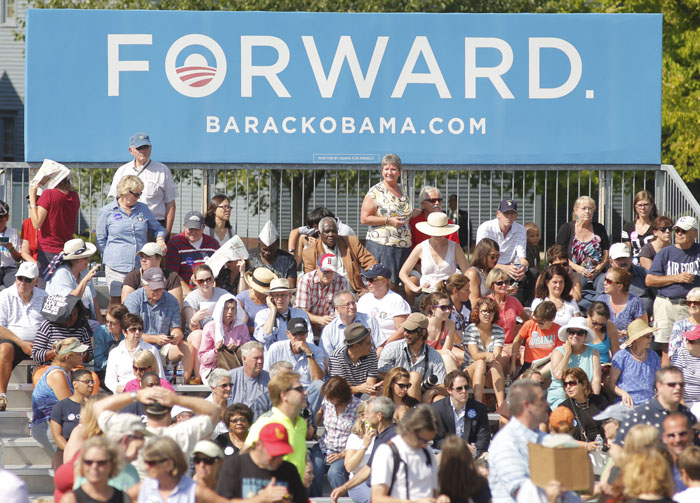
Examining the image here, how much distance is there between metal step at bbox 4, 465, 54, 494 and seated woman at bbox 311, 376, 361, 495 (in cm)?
233

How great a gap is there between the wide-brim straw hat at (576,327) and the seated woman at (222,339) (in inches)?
122

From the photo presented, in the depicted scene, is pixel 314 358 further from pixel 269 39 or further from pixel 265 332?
pixel 269 39

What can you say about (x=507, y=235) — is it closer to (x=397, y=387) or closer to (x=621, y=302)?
(x=621, y=302)

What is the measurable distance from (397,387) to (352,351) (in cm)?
90

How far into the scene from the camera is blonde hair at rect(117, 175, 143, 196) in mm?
11906

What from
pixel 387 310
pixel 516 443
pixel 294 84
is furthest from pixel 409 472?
pixel 294 84

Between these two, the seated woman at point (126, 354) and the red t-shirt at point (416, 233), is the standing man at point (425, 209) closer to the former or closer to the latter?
the red t-shirt at point (416, 233)

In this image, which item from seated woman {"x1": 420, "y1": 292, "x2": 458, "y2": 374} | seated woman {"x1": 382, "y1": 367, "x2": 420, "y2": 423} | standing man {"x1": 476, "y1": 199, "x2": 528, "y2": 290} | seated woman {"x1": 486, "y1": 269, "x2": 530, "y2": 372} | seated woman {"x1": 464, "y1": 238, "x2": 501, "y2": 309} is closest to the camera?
seated woman {"x1": 382, "y1": 367, "x2": 420, "y2": 423}

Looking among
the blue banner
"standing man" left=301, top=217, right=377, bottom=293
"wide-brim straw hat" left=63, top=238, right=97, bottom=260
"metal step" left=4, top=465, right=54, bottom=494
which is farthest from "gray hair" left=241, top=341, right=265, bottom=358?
the blue banner

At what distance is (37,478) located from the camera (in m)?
9.55

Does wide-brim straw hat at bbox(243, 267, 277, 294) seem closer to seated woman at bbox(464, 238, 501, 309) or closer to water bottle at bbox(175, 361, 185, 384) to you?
water bottle at bbox(175, 361, 185, 384)

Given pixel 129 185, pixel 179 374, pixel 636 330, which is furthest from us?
pixel 129 185

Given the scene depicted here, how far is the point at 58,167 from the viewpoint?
12.3 meters

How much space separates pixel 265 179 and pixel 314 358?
7833mm
